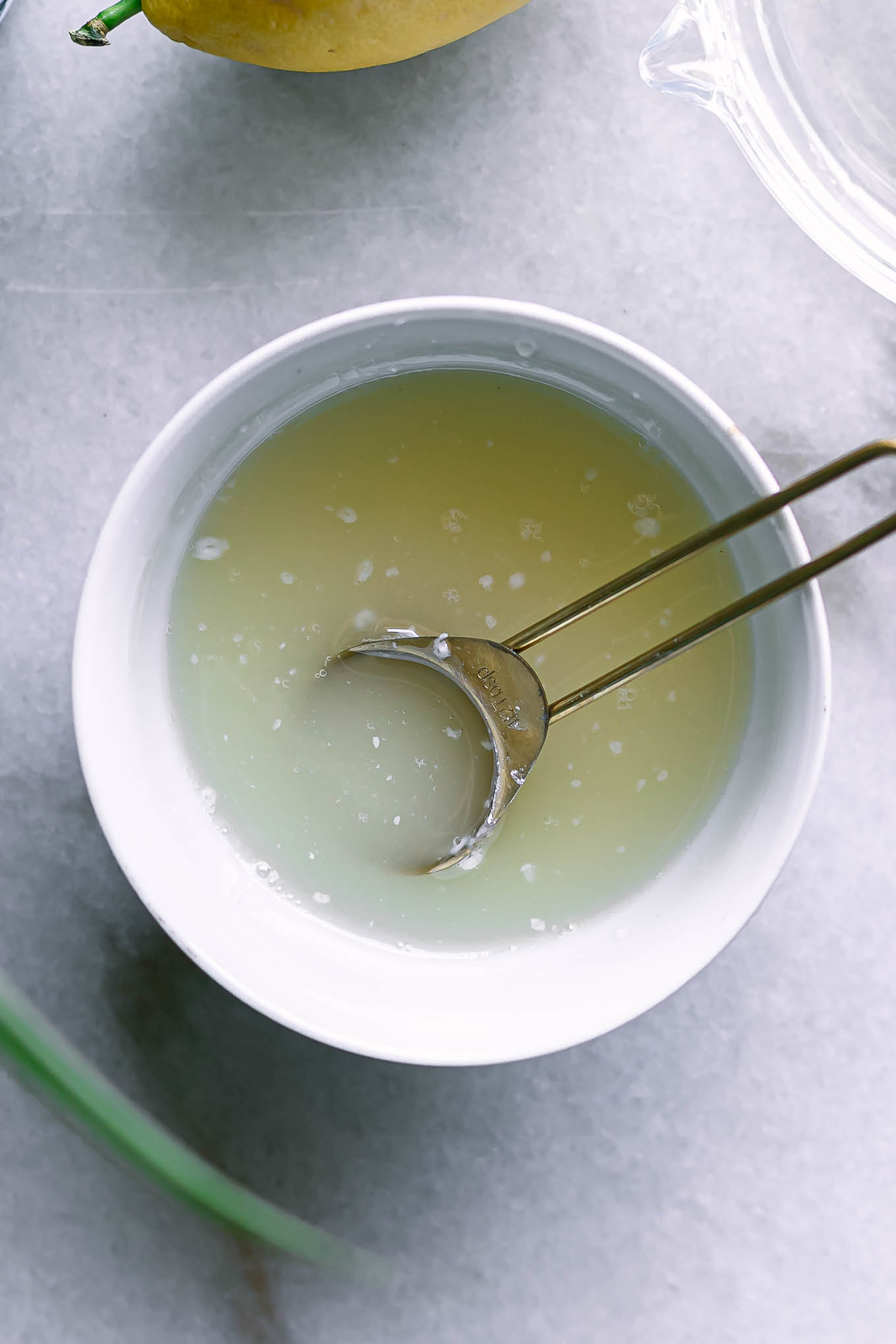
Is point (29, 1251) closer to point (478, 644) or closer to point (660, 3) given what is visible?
point (478, 644)

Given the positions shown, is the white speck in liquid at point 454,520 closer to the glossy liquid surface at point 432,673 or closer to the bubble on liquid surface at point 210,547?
the glossy liquid surface at point 432,673

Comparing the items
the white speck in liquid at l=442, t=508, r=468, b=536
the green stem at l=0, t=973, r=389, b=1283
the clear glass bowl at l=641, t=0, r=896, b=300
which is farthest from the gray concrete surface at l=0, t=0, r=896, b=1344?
the green stem at l=0, t=973, r=389, b=1283

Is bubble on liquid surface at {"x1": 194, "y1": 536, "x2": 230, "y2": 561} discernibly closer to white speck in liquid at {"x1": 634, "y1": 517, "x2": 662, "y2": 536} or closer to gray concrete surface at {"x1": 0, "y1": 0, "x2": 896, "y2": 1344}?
gray concrete surface at {"x1": 0, "y1": 0, "x2": 896, "y2": 1344}

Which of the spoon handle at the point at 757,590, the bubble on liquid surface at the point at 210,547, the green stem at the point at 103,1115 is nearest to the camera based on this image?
the green stem at the point at 103,1115

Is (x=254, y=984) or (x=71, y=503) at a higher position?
(x=71, y=503)

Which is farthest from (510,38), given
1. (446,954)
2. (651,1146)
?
(651,1146)

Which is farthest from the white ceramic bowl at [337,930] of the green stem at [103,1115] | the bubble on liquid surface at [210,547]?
the green stem at [103,1115]
